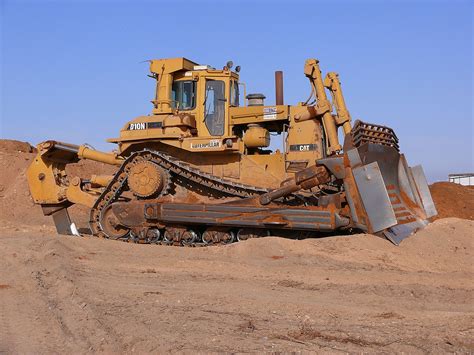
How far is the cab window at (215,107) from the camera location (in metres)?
12.7

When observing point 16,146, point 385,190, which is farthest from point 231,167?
point 16,146

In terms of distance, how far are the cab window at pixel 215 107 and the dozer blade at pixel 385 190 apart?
3105 millimetres

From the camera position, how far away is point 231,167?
12.6 meters

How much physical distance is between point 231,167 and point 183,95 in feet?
6.66

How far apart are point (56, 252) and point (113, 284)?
2377 millimetres

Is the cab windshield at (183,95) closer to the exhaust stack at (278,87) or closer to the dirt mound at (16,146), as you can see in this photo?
the exhaust stack at (278,87)

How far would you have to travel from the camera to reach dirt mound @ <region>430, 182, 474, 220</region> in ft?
60.3

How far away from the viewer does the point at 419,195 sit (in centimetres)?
1277

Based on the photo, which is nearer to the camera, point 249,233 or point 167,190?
point 249,233

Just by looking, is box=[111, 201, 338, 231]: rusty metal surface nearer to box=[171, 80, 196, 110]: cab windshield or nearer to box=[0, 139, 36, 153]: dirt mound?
box=[171, 80, 196, 110]: cab windshield

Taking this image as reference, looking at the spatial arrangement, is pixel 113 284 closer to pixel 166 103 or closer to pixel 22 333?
pixel 22 333

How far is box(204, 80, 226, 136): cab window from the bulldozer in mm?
21

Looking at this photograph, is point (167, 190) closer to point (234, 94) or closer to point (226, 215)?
point (226, 215)

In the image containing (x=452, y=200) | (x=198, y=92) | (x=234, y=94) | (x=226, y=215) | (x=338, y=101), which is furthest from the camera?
(x=452, y=200)
